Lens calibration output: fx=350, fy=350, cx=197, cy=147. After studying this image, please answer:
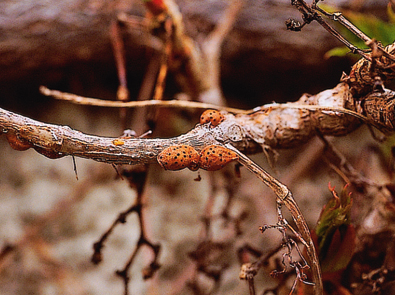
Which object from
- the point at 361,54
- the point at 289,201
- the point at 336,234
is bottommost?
the point at 336,234

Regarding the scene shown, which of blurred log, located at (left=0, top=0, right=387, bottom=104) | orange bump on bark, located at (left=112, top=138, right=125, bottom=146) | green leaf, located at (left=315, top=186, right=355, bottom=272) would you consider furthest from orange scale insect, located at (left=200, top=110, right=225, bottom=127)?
blurred log, located at (left=0, top=0, right=387, bottom=104)

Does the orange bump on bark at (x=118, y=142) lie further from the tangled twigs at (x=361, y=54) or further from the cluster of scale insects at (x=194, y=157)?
the tangled twigs at (x=361, y=54)

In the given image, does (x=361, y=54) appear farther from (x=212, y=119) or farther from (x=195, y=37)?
(x=195, y=37)

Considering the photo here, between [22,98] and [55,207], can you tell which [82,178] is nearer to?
[55,207]

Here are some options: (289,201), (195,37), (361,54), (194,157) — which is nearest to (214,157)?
(194,157)

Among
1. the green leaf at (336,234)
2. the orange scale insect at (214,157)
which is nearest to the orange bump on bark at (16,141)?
the orange scale insect at (214,157)

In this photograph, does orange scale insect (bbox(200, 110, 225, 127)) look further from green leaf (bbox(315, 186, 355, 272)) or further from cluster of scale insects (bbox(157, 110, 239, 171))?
green leaf (bbox(315, 186, 355, 272))
